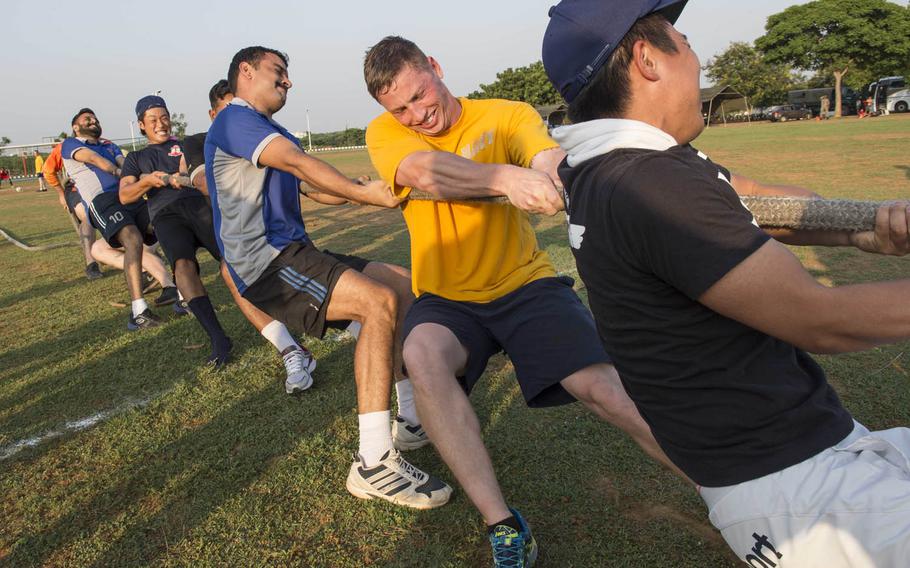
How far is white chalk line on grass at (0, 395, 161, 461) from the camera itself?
13.0 ft

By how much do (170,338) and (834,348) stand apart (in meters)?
5.81

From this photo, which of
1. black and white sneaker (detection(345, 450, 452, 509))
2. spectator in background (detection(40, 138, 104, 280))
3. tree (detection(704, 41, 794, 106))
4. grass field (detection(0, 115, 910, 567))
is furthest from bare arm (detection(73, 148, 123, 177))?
tree (detection(704, 41, 794, 106))

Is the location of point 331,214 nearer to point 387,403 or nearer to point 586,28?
point 387,403

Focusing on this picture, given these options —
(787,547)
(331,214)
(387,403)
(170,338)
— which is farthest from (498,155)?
(331,214)

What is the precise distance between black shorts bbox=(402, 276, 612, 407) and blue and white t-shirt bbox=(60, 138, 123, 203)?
20.0 ft

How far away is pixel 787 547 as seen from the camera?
1513 mm

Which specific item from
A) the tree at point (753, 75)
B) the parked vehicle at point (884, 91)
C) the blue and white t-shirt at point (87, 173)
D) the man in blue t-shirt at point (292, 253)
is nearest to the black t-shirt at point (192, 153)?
the man in blue t-shirt at point (292, 253)

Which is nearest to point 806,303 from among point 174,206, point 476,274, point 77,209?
point 476,274

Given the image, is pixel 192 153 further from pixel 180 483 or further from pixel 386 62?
pixel 386 62

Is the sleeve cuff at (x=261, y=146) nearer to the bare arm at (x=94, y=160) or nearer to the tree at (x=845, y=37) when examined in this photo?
the bare arm at (x=94, y=160)

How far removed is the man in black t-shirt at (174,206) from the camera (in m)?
5.45

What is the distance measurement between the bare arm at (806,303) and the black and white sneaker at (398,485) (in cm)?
199

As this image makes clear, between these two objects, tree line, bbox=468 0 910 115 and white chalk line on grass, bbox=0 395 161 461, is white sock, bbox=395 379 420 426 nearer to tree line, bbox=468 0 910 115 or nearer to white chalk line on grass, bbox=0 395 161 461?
white chalk line on grass, bbox=0 395 161 461

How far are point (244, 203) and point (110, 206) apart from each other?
13.9ft
